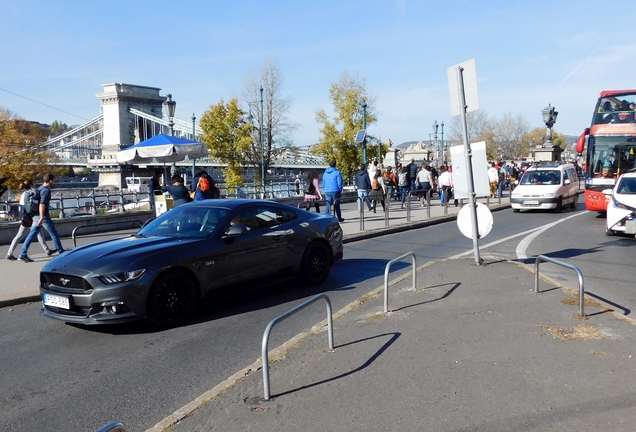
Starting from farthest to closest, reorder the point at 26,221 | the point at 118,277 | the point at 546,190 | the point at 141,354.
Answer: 1. the point at 546,190
2. the point at 26,221
3. the point at 118,277
4. the point at 141,354

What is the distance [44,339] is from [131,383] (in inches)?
82.2

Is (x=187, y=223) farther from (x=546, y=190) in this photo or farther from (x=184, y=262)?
(x=546, y=190)

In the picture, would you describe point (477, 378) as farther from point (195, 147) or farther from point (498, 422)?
point (195, 147)

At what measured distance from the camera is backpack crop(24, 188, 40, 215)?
12.2 meters

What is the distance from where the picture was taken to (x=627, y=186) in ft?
52.5

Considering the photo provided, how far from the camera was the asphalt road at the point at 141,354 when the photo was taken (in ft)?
15.9

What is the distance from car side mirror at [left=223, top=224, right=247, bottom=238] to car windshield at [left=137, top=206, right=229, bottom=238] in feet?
0.76

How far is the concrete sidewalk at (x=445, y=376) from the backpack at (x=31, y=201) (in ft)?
25.4

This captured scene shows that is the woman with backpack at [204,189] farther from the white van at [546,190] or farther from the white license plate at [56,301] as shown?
the white van at [546,190]

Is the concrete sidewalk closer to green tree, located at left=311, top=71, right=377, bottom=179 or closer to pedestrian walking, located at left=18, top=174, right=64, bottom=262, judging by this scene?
pedestrian walking, located at left=18, top=174, right=64, bottom=262

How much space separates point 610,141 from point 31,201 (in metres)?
18.0

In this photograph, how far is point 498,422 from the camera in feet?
13.5

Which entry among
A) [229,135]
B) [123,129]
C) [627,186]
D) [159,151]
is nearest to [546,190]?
[627,186]

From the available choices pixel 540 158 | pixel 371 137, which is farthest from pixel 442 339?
pixel 540 158
